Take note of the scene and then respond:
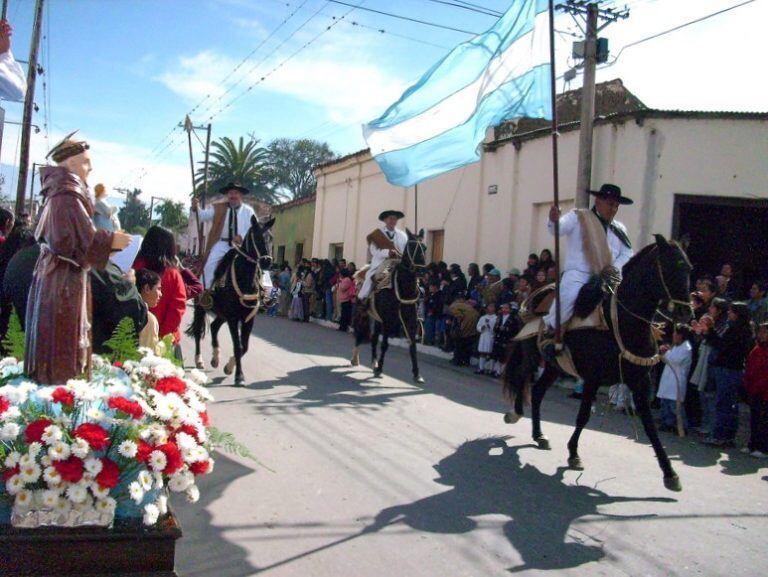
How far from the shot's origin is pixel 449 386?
38.1 ft

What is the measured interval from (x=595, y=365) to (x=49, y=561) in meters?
4.91

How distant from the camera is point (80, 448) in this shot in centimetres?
311

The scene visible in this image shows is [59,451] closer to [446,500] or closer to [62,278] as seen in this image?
[62,278]

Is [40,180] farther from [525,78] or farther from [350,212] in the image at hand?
[350,212]

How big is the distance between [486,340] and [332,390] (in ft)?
14.2

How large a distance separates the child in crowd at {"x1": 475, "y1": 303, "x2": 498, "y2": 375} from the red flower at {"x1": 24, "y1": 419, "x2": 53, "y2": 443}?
36.1 feet

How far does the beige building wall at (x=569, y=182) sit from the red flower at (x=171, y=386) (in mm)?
12894

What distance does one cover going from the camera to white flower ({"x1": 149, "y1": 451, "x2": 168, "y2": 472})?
329 centimetres

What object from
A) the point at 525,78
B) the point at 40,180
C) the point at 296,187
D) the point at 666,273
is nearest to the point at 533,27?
the point at 525,78

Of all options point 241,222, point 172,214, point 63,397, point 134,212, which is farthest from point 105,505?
point 134,212

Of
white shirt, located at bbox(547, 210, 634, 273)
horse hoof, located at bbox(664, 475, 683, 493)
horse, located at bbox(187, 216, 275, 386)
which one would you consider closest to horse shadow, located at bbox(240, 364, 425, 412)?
horse, located at bbox(187, 216, 275, 386)

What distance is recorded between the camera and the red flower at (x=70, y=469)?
3.08 metres

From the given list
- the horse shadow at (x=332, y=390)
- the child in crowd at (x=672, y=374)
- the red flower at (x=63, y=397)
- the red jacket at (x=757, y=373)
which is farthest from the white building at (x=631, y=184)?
the red flower at (x=63, y=397)

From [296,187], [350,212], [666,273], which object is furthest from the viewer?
[296,187]
